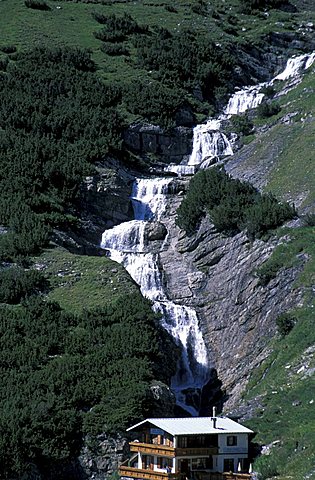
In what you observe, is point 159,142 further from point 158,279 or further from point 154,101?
point 158,279

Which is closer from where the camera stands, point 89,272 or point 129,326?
point 129,326

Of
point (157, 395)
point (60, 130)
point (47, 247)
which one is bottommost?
point (157, 395)

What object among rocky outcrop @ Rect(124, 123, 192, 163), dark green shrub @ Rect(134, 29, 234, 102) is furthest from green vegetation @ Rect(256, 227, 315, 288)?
dark green shrub @ Rect(134, 29, 234, 102)

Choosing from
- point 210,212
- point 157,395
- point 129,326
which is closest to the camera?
point 157,395

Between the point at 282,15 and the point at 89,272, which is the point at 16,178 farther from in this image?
the point at 282,15

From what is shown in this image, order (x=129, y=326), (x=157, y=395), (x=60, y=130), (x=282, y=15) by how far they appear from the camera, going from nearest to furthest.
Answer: (x=157, y=395), (x=129, y=326), (x=60, y=130), (x=282, y=15)

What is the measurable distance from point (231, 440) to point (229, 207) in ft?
93.7

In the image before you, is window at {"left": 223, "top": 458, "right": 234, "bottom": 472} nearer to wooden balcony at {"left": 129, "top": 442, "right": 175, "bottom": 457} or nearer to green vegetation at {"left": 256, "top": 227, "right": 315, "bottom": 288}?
wooden balcony at {"left": 129, "top": 442, "right": 175, "bottom": 457}

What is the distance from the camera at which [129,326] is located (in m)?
81.4

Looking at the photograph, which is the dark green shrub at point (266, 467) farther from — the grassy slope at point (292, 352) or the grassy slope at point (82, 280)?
the grassy slope at point (82, 280)

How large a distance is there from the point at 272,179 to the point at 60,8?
50.9 meters

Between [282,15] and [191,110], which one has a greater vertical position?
[282,15]

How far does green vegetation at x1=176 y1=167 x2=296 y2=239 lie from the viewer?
9131 centimetres

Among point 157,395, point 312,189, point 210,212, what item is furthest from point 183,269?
point 157,395
